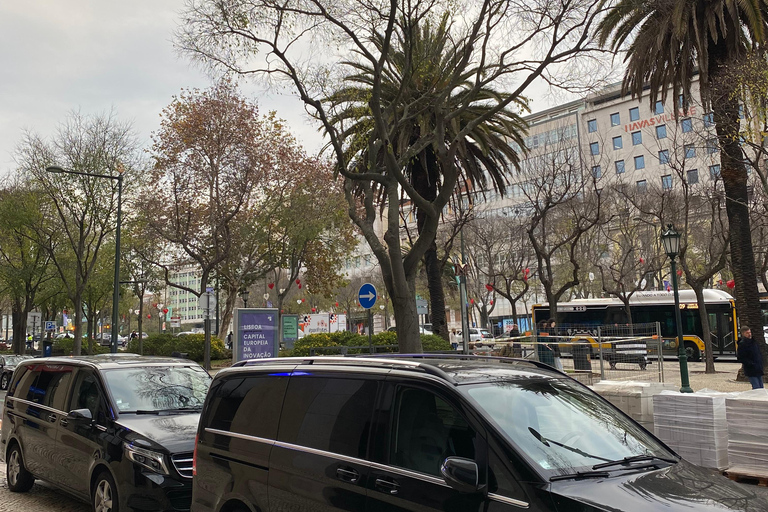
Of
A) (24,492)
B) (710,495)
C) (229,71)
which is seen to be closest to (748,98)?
(229,71)

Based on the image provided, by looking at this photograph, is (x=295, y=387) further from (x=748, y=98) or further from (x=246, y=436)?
(x=748, y=98)

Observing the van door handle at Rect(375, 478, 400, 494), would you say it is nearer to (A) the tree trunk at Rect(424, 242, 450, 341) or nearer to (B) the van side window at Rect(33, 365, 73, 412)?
(B) the van side window at Rect(33, 365, 73, 412)

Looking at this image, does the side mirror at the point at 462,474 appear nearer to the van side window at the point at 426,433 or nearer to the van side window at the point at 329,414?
the van side window at the point at 426,433

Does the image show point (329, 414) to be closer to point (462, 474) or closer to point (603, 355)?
point (462, 474)

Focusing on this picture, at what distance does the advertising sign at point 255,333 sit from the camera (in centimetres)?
1670

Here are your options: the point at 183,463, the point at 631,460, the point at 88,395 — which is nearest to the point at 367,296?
the point at 88,395

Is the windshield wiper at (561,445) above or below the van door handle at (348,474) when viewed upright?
above

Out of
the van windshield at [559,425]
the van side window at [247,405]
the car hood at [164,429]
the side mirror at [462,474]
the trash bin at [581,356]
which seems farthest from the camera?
the trash bin at [581,356]

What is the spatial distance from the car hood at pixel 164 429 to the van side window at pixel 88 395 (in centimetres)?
38

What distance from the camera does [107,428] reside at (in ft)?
22.4

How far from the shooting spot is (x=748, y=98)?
51.4 ft

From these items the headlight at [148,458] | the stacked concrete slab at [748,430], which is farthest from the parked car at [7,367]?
the stacked concrete slab at [748,430]

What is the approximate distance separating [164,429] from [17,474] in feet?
11.3

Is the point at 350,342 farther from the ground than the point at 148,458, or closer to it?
farther from the ground
